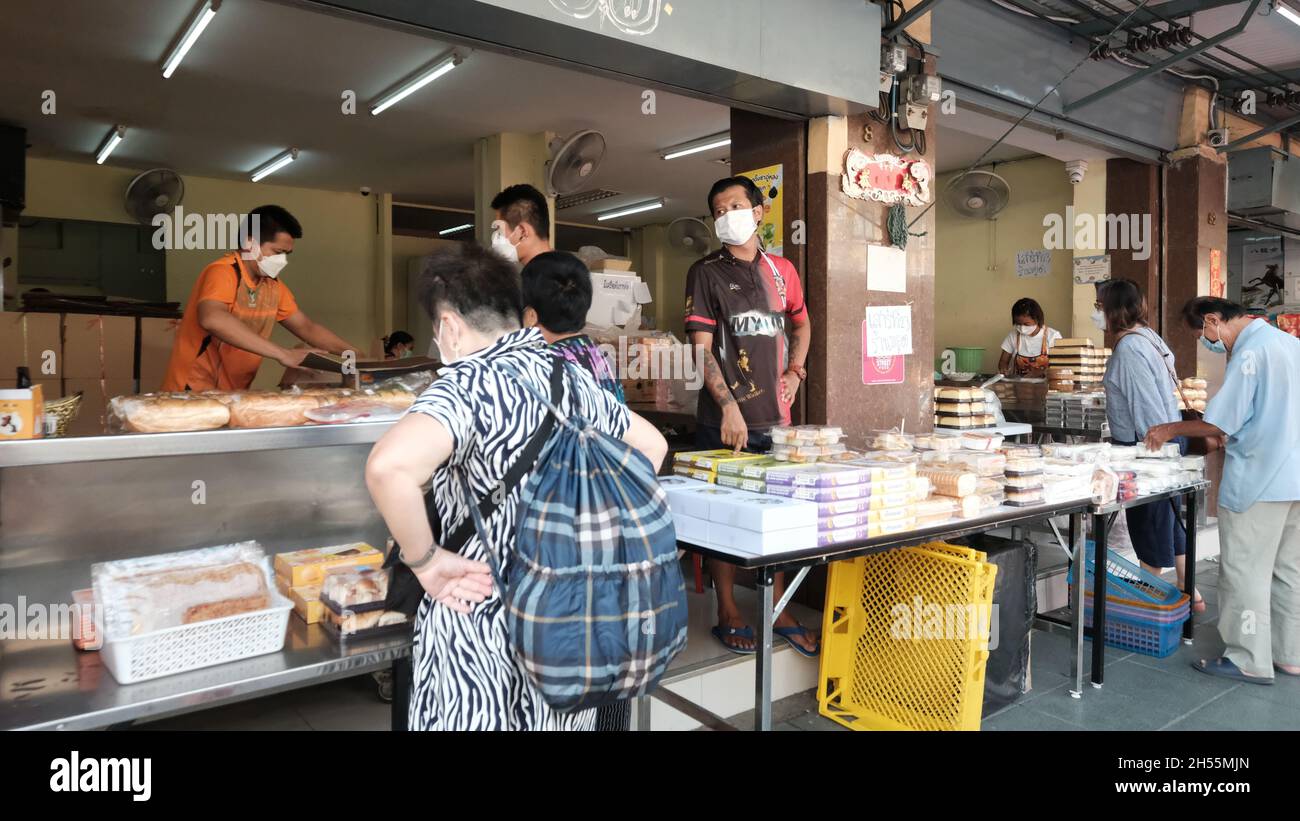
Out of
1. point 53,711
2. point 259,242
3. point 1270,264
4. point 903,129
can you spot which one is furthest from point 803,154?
point 1270,264

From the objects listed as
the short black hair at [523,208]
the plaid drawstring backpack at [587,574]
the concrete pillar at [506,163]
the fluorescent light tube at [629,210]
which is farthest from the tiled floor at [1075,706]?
the fluorescent light tube at [629,210]

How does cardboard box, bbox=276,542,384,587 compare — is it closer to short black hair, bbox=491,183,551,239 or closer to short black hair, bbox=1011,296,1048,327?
short black hair, bbox=491,183,551,239

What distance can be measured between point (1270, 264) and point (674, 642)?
36.1ft

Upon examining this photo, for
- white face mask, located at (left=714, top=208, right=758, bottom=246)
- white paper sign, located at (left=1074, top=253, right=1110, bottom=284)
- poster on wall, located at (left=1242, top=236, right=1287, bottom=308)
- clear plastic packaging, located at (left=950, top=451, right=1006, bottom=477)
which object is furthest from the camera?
poster on wall, located at (left=1242, top=236, right=1287, bottom=308)

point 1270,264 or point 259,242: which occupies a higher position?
point 1270,264

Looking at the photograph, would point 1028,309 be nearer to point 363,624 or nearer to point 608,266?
point 608,266

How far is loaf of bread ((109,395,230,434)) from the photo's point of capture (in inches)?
84.8

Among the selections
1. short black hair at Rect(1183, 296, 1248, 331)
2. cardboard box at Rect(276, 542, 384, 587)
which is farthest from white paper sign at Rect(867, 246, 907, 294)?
cardboard box at Rect(276, 542, 384, 587)

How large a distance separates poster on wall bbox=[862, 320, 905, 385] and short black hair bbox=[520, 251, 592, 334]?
8.50ft

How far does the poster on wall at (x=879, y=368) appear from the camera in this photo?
4.27 metres

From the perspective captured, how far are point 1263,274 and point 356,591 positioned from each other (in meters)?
11.3

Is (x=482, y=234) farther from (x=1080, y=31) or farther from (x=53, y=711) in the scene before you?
(x=53, y=711)

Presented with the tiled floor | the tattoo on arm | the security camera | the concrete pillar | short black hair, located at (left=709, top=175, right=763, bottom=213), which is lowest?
the tiled floor

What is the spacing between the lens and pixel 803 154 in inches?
164
